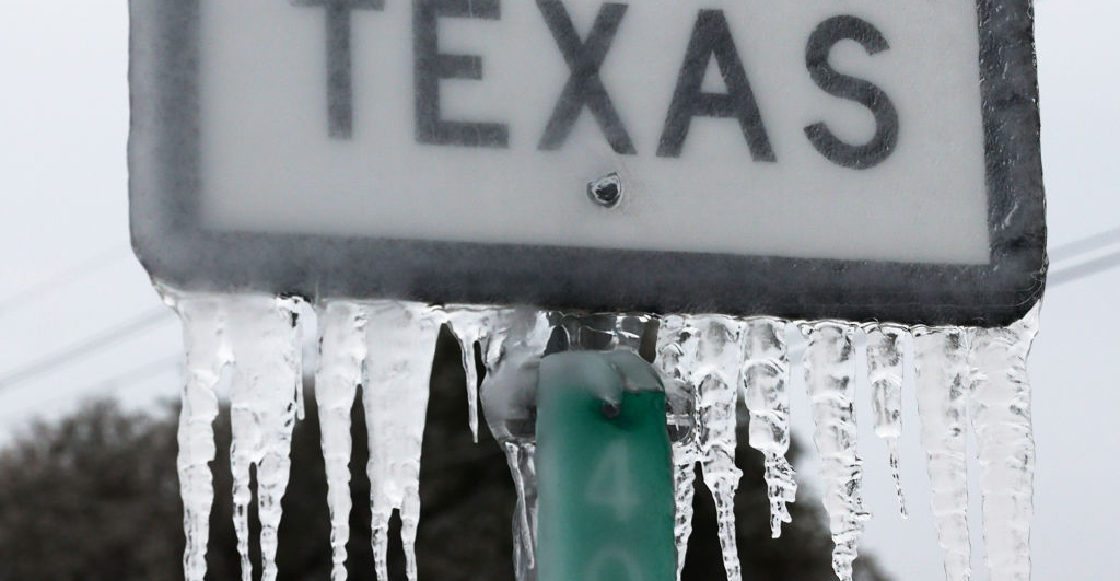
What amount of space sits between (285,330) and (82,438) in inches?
443

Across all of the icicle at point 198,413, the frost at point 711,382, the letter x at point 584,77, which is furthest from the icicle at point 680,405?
the icicle at point 198,413

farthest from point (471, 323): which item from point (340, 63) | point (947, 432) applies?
point (947, 432)

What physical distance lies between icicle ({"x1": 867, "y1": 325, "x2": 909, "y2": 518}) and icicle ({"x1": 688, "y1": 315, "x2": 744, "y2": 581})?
3.3 inches

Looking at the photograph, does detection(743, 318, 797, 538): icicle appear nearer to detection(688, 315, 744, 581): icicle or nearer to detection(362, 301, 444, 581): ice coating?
detection(688, 315, 744, 581): icicle

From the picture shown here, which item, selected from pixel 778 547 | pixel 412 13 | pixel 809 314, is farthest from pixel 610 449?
pixel 778 547

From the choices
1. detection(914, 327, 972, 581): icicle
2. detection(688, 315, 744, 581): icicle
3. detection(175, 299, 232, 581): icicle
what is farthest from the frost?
detection(175, 299, 232, 581): icicle

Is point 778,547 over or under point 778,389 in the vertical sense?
under

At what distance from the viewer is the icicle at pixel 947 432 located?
846 mm

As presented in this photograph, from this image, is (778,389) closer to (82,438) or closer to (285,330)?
(285,330)

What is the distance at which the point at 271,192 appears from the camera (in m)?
0.67

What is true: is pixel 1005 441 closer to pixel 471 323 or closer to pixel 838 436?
pixel 838 436

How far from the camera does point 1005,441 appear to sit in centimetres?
86

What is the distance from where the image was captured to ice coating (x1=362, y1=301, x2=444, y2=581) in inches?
29.3

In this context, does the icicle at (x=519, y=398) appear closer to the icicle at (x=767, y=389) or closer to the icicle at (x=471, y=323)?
the icicle at (x=471, y=323)
